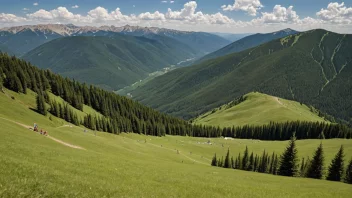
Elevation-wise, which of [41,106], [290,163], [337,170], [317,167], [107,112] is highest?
[41,106]

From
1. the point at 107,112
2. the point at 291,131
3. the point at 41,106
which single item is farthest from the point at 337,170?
the point at 291,131

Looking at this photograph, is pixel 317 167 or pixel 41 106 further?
pixel 41 106

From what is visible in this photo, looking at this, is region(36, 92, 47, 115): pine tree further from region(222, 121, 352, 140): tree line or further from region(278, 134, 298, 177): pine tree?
region(222, 121, 352, 140): tree line

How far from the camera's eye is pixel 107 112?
152250 mm

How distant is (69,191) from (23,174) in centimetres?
453

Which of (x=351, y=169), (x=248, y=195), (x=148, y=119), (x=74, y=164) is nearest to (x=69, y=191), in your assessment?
(x=74, y=164)

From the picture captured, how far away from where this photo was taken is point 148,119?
16938 centimetres

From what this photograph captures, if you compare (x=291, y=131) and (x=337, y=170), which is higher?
(x=337, y=170)

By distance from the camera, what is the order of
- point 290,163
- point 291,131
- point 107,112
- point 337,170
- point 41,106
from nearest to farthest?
1. point 337,170
2. point 290,163
3. point 41,106
4. point 107,112
5. point 291,131

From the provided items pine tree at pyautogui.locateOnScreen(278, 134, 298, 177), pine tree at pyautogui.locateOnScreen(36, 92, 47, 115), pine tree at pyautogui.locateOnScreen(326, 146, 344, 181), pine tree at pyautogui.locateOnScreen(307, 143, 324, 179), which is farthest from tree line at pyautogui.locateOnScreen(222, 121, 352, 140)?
pine tree at pyautogui.locateOnScreen(36, 92, 47, 115)

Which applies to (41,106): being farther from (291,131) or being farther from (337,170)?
(291,131)

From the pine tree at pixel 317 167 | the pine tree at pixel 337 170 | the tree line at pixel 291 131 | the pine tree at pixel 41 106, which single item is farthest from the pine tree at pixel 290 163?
the tree line at pixel 291 131

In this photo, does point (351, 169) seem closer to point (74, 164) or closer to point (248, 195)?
point (248, 195)

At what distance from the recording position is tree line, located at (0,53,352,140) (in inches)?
4407
